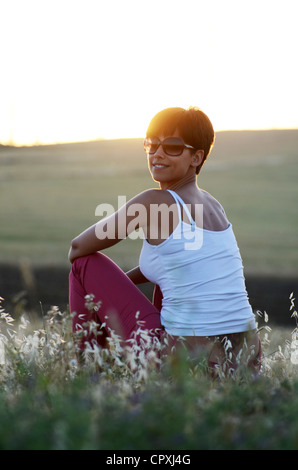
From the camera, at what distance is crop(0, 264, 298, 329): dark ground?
34.5ft

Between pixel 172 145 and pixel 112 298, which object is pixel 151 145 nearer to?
pixel 172 145

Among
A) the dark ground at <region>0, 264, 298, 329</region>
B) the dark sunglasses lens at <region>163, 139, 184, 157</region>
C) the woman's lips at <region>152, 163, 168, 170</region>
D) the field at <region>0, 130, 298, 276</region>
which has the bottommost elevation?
the field at <region>0, 130, 298, 276</region>

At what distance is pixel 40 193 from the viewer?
94.6 ft

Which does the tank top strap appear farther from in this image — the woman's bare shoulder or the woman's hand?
the woman's hand

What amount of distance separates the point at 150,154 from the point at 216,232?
52cm

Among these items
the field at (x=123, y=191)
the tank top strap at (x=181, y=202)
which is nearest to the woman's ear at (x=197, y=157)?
the tank top strap at (x=181, y=202)

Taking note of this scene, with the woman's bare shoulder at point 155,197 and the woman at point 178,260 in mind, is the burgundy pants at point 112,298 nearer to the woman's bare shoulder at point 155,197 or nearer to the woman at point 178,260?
the woman at point 178,260

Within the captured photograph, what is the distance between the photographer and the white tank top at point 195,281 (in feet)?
10.2

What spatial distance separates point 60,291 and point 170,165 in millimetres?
8284

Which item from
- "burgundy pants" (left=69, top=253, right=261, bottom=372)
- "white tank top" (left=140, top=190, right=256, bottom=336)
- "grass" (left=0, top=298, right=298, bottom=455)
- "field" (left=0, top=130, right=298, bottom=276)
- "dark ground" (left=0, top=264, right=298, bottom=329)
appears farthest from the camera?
"field" (left=0, top=130, right=298, bottom=276)

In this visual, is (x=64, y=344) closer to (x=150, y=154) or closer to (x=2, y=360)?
(x=2, y=360)

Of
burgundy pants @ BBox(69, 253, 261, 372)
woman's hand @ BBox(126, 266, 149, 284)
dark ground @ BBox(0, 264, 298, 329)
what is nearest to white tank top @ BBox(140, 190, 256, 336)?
burgundy pants @ BBox(69, 253, 261, 372)
